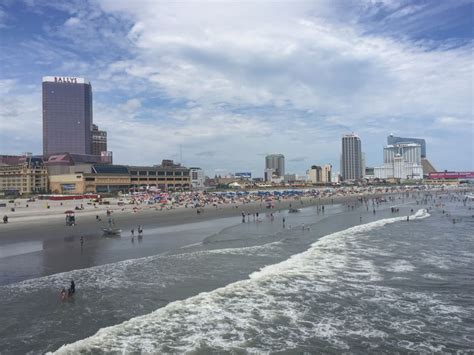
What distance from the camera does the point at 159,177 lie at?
16512cm

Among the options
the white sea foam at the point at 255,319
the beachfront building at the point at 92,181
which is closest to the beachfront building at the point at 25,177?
the beachfront building at the point at 92,181

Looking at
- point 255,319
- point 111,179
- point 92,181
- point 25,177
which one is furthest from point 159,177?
point 255,319

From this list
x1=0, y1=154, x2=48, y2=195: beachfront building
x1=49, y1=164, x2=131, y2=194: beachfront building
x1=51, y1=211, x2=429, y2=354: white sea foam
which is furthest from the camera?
x1=0, y1=154, x2=48, y2=195: beachfront building

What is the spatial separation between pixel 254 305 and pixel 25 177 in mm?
151028

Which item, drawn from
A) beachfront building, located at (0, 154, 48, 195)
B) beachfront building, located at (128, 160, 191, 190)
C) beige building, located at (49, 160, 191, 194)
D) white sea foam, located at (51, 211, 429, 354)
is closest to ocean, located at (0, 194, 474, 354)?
white sea foam, located at (51, 211, 429, 354)

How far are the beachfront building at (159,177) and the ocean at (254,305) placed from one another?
12791cm

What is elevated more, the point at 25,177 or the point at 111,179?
the point at 25,177

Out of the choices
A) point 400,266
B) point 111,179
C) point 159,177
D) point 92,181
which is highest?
point 159,177

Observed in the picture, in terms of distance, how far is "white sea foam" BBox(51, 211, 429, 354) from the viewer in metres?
15.5

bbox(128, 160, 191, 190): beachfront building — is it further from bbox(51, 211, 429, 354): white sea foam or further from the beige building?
bbox(51, 211, 429, 354): white sea foam

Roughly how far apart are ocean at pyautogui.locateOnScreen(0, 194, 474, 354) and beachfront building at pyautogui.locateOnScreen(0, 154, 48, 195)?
135 m

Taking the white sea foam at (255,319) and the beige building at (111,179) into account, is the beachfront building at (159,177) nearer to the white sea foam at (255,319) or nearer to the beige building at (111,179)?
the beige building at (111,179)

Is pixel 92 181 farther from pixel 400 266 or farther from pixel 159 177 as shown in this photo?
pixel 400 266

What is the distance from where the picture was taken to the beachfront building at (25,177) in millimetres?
147250
